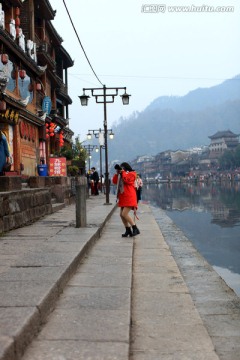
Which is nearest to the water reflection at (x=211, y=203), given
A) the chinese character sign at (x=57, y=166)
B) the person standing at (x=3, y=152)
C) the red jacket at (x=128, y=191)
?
the red jacket at (x=128, y=191)

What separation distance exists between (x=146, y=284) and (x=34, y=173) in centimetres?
1811

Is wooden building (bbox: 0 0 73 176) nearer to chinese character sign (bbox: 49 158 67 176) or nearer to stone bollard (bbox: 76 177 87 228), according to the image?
chinese character sign (bbox: 49 158 67 176)

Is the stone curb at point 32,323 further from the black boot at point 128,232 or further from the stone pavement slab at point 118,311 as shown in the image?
the black boot at point 128,232

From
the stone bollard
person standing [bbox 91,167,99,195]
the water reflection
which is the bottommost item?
the water reflection

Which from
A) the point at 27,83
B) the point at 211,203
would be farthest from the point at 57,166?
the point at 211,203

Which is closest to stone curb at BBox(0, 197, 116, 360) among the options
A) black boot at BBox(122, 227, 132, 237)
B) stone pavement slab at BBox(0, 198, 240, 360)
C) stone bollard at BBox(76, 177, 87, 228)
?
stone pavement slab at BBox(0, 198, 240, 360)

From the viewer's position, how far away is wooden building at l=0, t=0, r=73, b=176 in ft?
57.7

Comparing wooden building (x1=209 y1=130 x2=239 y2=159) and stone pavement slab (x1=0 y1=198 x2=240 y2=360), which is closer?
stone pavement slab (x1=0 y1=198 x2=240 y2=360)

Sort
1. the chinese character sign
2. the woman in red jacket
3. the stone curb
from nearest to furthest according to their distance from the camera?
the stone curb → the woman in red jacket → the chinese character sign

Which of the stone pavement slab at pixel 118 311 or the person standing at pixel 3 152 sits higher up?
Result: the person standing at pixel 3 152

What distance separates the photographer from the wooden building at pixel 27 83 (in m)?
17.6

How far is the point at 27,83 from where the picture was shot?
21.9 meters

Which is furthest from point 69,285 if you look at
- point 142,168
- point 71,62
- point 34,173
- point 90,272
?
point 142,168

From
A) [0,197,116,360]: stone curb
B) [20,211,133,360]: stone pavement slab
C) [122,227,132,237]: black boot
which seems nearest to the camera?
[0,197,116,360]: stone curb
